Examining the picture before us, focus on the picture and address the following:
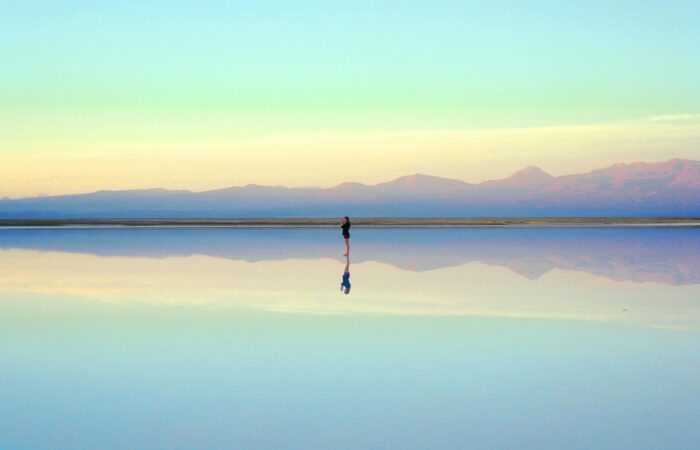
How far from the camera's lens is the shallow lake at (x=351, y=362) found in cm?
756

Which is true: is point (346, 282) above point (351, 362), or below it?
above

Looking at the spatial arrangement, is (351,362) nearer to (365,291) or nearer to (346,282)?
(365,291)

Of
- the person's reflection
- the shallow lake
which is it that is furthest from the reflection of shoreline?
the person's reflection

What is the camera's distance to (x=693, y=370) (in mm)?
10148

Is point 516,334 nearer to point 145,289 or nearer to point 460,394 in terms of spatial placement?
point 460,394

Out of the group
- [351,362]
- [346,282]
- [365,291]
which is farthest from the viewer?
[346,282]

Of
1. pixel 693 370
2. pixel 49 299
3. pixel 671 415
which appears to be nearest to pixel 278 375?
pixel 671 415

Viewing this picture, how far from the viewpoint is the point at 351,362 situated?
1070cm

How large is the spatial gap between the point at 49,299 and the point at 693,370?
1303cm

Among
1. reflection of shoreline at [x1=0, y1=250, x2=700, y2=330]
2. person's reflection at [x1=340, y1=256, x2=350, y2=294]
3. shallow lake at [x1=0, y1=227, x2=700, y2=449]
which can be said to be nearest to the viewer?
shallow lake at [x1=0, y1=227, x2=700, y2=449]

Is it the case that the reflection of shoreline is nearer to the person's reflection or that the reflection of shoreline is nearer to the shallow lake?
the shallow lake

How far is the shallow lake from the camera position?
7.56m

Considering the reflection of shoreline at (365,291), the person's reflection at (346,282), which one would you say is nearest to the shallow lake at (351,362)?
the reflection of shoreline at (365,291)

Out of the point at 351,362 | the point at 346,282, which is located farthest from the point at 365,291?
the point at 351,362
